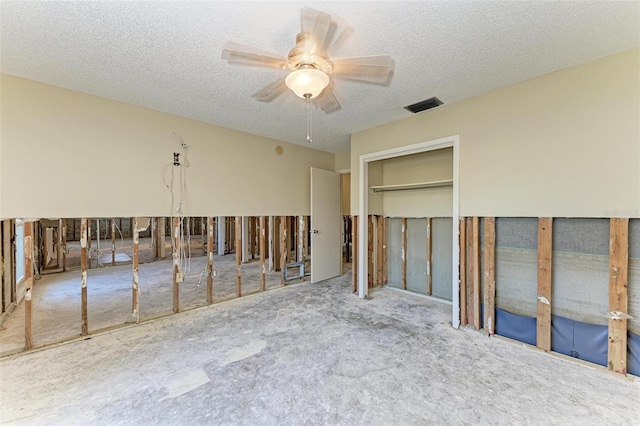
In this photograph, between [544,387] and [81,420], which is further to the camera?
[544,387]

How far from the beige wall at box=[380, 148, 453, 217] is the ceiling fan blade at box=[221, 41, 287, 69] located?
2749 millimetres

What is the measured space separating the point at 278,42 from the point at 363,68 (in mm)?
633

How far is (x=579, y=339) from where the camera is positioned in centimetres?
226

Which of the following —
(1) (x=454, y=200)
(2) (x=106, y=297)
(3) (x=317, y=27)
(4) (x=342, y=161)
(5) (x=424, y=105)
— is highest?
(5) (x=424, y=105)

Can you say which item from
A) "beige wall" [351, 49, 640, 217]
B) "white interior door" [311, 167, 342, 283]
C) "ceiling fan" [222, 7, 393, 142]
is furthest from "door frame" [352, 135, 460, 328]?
"ceiling fan" [222, 7, 393, 142]

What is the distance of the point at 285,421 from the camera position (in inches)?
62.4

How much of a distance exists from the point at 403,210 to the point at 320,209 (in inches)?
55.4

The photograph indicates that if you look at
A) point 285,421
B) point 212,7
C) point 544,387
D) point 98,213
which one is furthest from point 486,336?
point 98,213

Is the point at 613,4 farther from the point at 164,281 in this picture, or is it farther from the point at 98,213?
the point at 164,281

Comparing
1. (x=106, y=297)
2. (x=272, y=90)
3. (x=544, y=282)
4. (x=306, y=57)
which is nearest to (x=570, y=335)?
(x=544, y=282)

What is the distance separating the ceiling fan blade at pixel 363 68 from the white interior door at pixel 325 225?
2531mm

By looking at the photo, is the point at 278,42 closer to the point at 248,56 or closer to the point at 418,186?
the point at 248,56

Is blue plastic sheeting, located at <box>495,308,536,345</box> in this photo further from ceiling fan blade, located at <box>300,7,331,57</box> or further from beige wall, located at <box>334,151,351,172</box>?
beige wall, located at <box>334,151,351,172</box>

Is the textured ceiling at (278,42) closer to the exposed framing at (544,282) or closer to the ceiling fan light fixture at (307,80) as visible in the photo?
the ceiling fan light fixture at (307,80)
